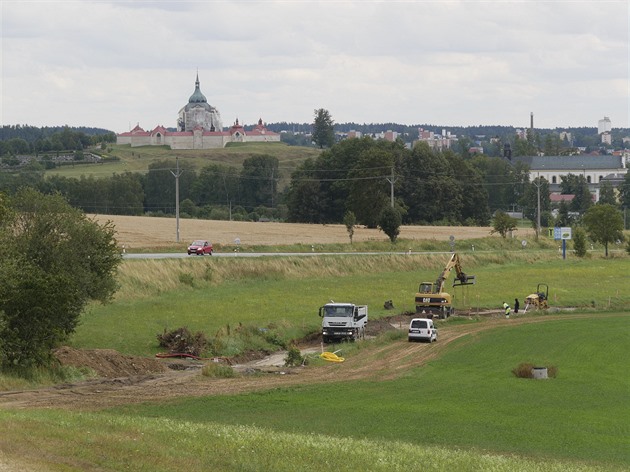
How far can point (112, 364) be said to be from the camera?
48281 mm

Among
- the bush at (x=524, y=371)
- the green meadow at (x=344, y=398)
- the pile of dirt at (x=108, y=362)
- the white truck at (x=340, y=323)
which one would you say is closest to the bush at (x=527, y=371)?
the bush at (x=524, y=371)

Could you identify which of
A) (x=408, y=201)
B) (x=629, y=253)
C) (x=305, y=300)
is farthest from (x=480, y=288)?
(x=408, y=201)

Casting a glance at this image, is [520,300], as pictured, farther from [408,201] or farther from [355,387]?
[408,201]

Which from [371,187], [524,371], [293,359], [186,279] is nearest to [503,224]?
[371,187]

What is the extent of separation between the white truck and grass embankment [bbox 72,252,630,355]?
186 cm

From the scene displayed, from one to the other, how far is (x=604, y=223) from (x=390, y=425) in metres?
89.9

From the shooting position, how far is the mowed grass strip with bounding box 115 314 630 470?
34.2m

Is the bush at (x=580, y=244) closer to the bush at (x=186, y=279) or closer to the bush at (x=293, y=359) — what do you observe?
the bush at (x=186, y=279)

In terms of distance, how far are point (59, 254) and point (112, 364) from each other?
7.04 metres

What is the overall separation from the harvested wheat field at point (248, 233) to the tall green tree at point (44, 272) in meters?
45.0

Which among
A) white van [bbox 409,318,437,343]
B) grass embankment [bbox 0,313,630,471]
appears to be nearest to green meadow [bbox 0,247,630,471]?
grass embankment [bbox 0,313,630,471]

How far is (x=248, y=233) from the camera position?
135 meters

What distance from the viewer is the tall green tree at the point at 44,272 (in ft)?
145

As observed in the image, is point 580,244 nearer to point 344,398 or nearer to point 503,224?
point 503,224
